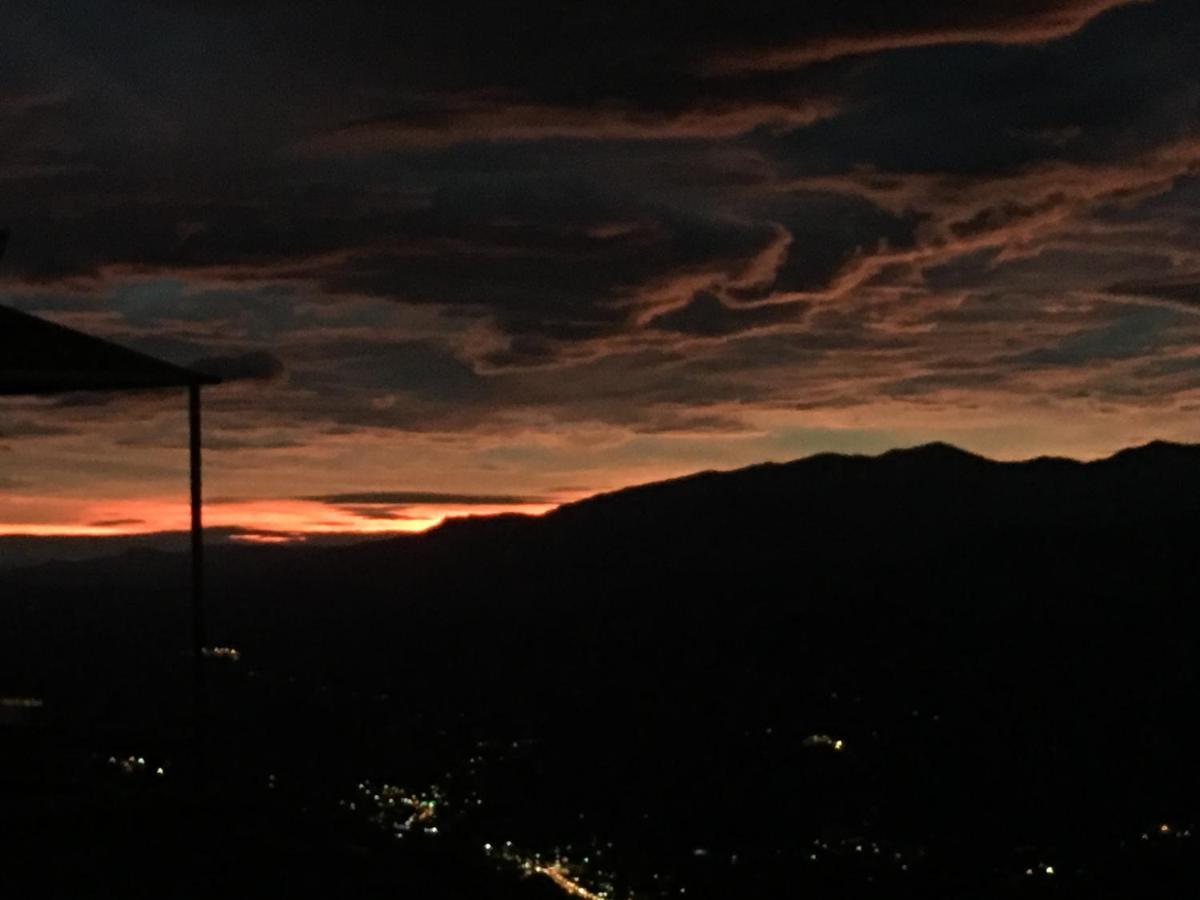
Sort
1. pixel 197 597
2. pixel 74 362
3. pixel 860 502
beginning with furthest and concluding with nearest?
pixel 860 502
pixel 197 597
pixel 74 362

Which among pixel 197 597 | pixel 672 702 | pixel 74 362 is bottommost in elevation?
pixel 672 702

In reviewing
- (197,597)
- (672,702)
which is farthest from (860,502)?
(197,597)

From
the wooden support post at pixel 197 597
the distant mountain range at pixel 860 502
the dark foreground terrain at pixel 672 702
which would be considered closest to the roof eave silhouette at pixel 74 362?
the wooden support post at pixel 197 597

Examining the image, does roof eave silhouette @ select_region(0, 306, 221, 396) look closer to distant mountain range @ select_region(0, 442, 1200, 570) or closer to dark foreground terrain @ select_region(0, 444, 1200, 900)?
dark foreground terrain @ select_region(0, 444, 1200, 900)

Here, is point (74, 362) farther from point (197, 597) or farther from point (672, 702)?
point (672, 702)

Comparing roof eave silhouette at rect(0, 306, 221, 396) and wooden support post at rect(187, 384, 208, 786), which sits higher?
roof eave silhouette at rect(0, 306, 221, 396)

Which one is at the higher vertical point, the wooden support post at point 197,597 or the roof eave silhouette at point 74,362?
the roof eave silhouette at point 74,362

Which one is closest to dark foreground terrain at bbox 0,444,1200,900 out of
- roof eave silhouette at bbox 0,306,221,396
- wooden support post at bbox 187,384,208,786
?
wooden support post at bbox 187,384,208,786

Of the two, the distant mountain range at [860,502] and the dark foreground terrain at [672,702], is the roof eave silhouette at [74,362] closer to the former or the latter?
the dark foreground terrain at [672,702]
